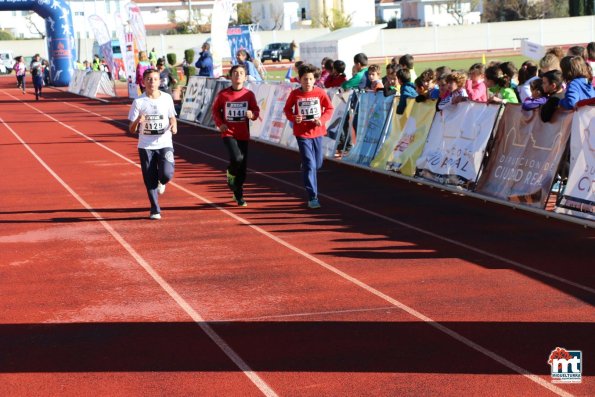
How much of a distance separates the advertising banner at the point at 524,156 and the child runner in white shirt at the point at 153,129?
161 inches

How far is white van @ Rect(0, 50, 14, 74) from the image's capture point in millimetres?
85688

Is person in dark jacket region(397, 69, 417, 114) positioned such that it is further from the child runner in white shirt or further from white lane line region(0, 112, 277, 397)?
white lane line region(0, 112, 277, 397)

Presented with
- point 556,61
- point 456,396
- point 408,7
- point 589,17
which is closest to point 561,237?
point 556,61

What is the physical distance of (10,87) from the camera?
61.4m

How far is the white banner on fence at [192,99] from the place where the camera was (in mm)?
29781

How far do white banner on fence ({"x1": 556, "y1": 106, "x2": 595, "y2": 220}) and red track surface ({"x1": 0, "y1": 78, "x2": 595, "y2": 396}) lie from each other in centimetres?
29

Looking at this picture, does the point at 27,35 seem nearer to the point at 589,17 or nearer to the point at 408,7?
the point at 408,7

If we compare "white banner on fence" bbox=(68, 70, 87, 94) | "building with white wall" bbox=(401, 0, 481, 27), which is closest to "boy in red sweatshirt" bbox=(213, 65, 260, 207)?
"white banner on fence" bbox=(68, 70, 87, 94)

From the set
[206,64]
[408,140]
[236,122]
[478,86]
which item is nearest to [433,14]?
[206,64]

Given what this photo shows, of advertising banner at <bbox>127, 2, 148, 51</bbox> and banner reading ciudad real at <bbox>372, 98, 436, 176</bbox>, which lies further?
advertising banner at <bbox>127, 2, 148, 51</bbox>

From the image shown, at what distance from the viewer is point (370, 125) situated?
17.3 metres

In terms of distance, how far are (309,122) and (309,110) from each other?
0.18 metres

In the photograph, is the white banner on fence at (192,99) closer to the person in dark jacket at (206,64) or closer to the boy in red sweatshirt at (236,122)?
the person in dark jacket at (206,64)

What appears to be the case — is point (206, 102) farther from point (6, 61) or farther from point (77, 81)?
point (6, 61)
